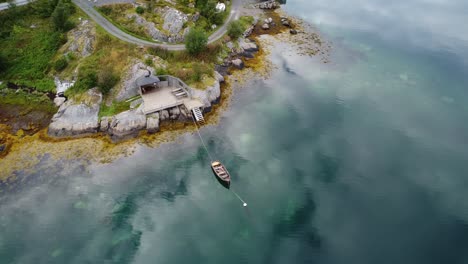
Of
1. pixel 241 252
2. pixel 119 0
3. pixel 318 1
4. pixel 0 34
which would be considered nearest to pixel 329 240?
pixel 241 252

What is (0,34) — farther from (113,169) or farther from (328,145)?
(328,145)

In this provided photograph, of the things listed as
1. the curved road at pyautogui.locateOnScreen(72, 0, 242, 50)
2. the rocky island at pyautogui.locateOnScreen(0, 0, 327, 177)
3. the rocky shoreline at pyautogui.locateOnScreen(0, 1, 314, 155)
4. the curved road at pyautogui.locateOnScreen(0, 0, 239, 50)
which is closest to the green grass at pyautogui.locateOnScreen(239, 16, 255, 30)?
the rocky island at pyautogui.locateOnScreen(0, 0, 327, 177)

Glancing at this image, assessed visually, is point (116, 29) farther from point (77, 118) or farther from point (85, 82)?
point (77, 118)

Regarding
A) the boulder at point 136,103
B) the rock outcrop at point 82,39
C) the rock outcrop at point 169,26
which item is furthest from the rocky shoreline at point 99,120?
the rock outcrop at point 169,26

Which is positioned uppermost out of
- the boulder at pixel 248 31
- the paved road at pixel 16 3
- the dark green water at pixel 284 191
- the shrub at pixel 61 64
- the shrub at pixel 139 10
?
the paved road at pixel 16 3

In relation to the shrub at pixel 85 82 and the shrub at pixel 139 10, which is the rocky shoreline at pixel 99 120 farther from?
the shrub at pixel 139 10

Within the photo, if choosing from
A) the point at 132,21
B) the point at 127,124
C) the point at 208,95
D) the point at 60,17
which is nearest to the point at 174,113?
the point at 208,95

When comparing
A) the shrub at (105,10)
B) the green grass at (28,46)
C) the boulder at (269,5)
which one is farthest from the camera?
the boulder at (269,5)

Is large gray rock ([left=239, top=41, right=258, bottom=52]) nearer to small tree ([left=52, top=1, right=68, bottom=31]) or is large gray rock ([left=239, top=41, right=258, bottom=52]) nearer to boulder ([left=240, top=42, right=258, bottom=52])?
boulder ([left=240, top=42, right=258, bottom=52])
